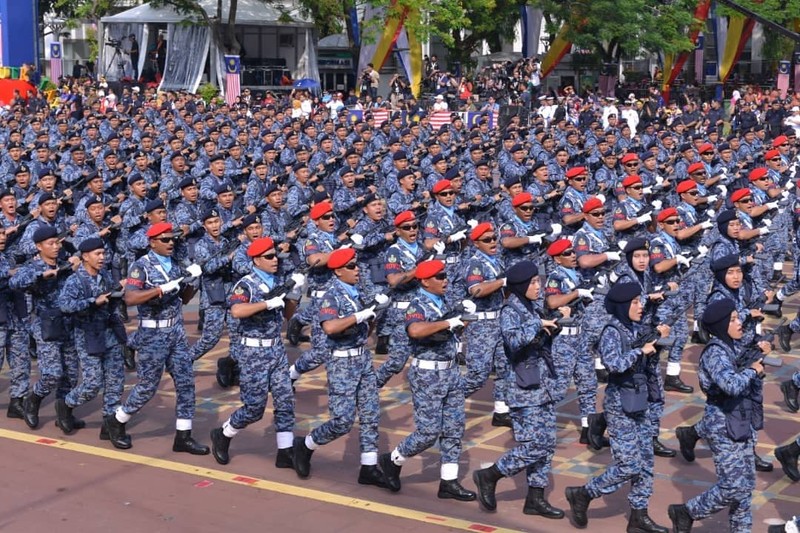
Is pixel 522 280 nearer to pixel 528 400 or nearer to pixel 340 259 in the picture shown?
pixel 528 400

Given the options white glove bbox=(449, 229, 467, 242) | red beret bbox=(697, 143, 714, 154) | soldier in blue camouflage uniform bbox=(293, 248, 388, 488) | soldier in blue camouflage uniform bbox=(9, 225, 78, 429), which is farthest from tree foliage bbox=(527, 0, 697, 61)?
soldier in blue camouflage uniform bbox=(293, 248, 388, 488)

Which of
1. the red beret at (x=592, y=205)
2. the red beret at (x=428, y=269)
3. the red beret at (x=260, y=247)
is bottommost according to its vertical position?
the red beret at (x=428, y=269)

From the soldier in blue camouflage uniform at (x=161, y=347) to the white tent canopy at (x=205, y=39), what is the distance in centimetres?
3410

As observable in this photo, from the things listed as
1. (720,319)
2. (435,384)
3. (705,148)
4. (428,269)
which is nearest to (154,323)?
(428,269)

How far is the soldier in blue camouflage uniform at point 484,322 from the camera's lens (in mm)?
11711

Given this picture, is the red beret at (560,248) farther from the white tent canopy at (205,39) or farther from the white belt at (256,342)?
the white tent canopy at (205,39)

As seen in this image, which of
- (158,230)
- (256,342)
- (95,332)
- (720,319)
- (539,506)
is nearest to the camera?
(720,319)

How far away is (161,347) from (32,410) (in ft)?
5.90

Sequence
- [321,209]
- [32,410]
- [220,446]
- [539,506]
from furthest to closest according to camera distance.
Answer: [321,209] → [32,410] → [220,446] → [539,506]

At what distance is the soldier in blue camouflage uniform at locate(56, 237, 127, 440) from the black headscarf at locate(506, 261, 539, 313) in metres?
3.59

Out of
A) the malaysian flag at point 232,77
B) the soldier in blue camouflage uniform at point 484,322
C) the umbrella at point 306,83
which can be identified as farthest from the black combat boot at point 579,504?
the umbrella at point 306,83

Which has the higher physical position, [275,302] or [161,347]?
[275,302]

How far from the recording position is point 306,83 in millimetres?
45594

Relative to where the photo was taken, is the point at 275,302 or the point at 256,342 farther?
the point at 256,342
